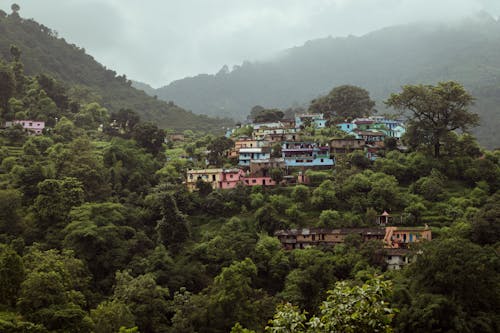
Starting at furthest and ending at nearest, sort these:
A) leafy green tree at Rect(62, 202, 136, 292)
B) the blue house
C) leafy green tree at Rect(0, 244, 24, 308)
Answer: the blue house < leafy green tree at Rect(62, 202, 136, 292) < leafy green tree at Rect(0, 244, 24, 308)

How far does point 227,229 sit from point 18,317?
53.5 feet

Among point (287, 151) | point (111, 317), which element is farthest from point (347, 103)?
point (111, 317)

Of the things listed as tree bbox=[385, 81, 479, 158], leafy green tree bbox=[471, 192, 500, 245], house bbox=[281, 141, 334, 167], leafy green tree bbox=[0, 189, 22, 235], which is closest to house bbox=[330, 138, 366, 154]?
house bbox=[281, 141, 334, 167]

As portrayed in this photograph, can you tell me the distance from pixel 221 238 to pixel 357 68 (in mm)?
124099

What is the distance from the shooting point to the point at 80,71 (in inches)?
3442

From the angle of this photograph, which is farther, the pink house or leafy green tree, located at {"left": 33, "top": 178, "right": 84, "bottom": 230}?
the pink house

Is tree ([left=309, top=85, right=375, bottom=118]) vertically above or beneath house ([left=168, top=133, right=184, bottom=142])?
above

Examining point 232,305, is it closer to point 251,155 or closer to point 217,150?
point 251,155

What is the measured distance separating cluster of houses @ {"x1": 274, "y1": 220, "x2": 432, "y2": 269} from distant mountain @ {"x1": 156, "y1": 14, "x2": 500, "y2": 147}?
71322 millimetres

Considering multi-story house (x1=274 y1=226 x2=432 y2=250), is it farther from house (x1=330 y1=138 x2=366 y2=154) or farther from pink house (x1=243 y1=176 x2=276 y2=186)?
house (x1=330 y1=138 x2=366 y2=154)

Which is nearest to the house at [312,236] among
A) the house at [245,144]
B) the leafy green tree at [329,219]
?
the leafy green tree at [329,219]

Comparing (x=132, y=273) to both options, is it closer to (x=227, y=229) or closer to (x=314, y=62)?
(x=227, y=229)

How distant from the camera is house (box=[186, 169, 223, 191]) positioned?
1668 inches

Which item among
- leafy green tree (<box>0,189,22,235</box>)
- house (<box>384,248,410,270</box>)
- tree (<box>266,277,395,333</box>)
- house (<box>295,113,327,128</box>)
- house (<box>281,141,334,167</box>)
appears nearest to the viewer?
tree (<box>266,277,395,333</box>)
